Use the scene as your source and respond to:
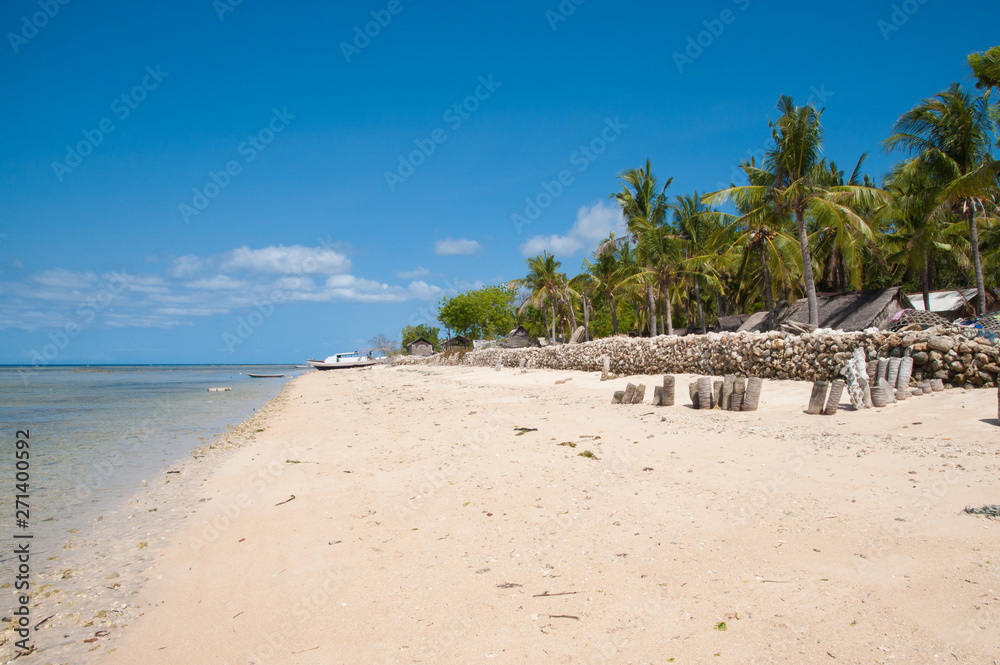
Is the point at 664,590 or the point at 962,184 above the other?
the point at 962,184

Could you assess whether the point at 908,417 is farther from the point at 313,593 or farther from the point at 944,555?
the point at 313,593

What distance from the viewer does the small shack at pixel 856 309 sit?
20.2m

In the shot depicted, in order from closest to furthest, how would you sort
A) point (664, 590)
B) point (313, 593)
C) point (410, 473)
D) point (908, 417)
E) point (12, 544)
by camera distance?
point (664, 590)
point (313, 593)
point (12, 544)
point (410, 473)
point (908, 417)

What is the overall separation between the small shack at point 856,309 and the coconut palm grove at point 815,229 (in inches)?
31.9

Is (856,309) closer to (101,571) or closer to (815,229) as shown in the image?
(815,229)

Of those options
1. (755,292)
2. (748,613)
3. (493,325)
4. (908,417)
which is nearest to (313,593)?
(748,613)

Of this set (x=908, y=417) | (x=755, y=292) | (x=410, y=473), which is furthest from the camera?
(x=755, y=292)

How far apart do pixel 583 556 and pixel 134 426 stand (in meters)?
15.2

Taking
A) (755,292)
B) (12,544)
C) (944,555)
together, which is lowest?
(12,544)

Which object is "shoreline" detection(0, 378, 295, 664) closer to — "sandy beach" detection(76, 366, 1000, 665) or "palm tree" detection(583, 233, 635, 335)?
"sandy beach" detection(76, 366, 1000, 665)

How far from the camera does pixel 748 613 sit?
9.59ft

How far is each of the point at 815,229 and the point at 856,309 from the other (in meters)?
10.6

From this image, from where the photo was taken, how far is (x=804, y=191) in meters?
17.9

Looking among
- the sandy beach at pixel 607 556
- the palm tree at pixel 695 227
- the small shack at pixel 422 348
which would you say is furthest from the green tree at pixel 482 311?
the sandy beach at pixel 607 556
